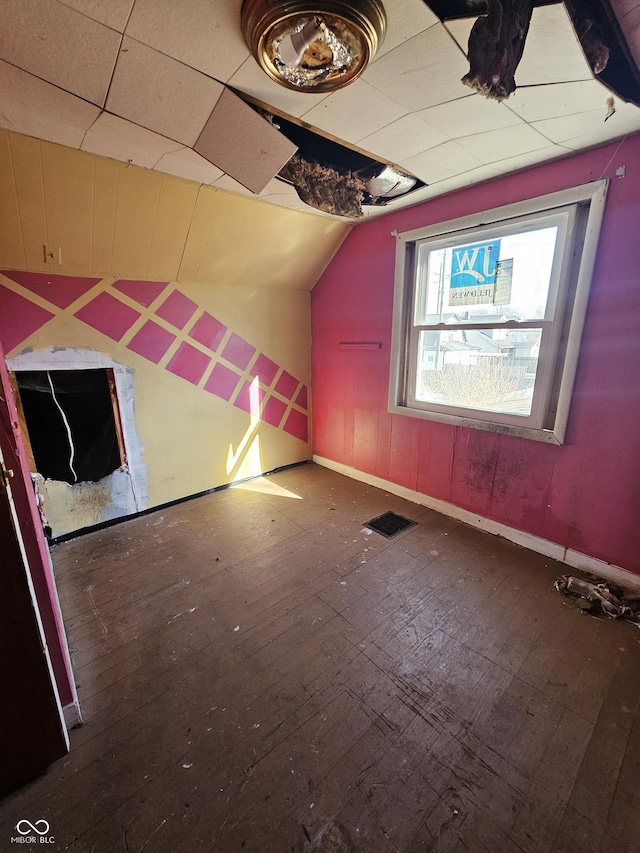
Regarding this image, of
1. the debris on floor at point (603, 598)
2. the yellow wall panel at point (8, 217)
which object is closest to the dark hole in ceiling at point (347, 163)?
the yellow wall panel at point (8, 217)

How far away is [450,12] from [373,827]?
2.34m

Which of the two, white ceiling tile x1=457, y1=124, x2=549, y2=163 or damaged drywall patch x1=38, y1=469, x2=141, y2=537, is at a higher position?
white ceiling tile x1=457, y1=124, x2=549, y2=163

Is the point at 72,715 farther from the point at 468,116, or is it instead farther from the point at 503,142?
the point at 503,142

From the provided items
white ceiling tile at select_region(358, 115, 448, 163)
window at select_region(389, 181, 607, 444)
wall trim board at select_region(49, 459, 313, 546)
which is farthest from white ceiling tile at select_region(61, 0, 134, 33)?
wall trim board at select_region(49, 459, 313, 546)

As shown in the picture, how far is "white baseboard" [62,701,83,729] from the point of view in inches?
49.7

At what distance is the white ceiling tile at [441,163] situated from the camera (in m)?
1.75

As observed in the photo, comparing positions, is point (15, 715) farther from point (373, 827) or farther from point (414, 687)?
point (414, 687)

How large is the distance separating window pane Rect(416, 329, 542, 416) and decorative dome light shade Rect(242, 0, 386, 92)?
5.42 ft

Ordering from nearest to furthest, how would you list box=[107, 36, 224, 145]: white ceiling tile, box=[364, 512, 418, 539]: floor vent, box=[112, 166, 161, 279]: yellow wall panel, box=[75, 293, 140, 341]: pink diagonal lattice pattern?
box=[107, 36, 224, 145]: white ceiling tile
box=[112, 166, 161, 279]: yellow wall panel
box=[75, 293, 140, 341]: pink diagonal lattice pattern
box=[364, 512, 418, 539]: floor vent

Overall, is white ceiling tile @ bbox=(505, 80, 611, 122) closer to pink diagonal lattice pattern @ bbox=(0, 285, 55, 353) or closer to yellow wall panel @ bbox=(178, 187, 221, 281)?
yellow wall panel @ bbox=(178, 187, 221, 281)

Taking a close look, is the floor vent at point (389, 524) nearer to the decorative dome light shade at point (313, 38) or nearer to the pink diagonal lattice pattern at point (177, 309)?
the pink diagonal lattice pattern at point (177, 309)

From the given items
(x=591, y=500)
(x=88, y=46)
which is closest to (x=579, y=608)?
(x=591, y=500)

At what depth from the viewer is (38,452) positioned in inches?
88.2

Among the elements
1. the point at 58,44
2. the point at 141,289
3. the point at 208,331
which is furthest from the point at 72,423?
the point at 58,44
